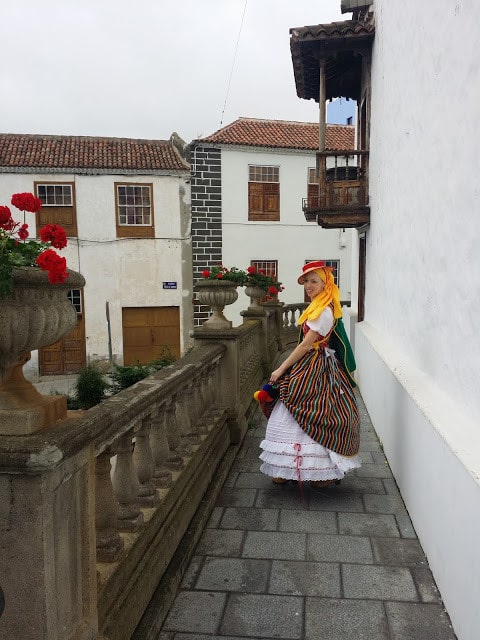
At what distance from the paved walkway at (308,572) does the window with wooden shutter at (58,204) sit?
48.8 feet

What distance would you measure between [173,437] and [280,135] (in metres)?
16.6

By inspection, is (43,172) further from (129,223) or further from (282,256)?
(282,256)

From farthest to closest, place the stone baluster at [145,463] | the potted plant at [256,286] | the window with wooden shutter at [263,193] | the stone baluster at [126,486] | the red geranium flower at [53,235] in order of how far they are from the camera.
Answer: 1. the window with wooden shutter at [263,193]
2. the potted plant at [256,286]
3. the stone baluster at [145,463]
4. the stone baluster at [126,486]
5. the red geranium flower at [53,235]

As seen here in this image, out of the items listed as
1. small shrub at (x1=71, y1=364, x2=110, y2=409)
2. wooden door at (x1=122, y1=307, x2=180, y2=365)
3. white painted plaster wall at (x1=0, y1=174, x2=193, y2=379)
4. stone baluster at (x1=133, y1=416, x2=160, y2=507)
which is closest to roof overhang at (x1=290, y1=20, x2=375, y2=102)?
stone baluster at (x1=133, y1=416, x2=160, y2=507)

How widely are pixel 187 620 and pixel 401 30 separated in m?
4.99

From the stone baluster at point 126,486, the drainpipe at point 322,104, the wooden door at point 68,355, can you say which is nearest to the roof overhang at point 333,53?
the drainpipe at point 322,104

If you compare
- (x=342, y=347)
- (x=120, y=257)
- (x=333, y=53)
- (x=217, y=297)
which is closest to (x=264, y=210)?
(x=120, y=257)

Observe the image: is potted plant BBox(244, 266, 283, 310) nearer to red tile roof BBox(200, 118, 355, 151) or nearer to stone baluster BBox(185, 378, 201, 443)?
stone baluster BBox(185, 378, 201, 443)

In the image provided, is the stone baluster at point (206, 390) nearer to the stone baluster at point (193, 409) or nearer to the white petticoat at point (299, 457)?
the stone baluster at point (193, 409)

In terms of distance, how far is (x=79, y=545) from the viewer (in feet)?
5.98

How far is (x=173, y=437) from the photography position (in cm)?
337

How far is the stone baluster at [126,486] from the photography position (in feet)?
8.09

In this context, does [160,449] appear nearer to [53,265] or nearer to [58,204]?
[53,265]

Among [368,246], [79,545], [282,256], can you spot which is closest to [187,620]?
[79,545]
